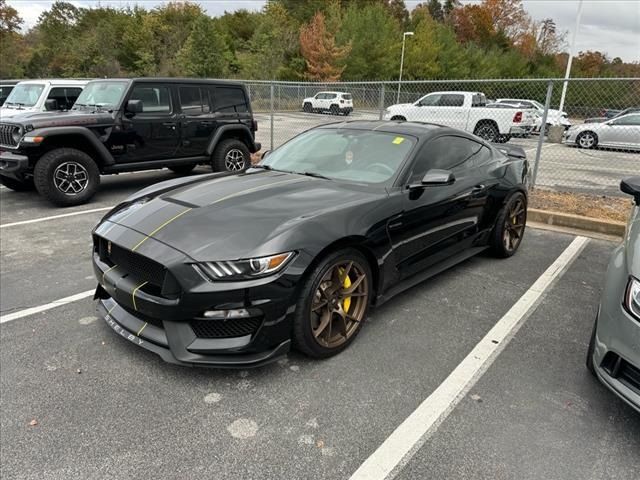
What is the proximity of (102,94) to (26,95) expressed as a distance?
3.22 metres

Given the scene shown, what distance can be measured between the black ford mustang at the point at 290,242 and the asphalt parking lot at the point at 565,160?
15.8 feet

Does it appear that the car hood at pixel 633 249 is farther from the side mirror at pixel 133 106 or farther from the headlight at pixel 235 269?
the side mirror at pixel 133 106

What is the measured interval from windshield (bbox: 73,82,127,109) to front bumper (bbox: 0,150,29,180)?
1540 mm

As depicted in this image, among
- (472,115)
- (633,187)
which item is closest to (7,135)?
(633,187)

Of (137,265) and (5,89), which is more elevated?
(5,89)

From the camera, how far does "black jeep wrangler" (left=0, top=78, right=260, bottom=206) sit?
21.4 ft

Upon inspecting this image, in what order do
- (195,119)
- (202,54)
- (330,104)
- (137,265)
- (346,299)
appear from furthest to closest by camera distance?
(202,54) < (330,104) < (195,119) < (346,299) < (137,265)

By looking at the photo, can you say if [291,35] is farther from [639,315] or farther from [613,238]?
[639,315]

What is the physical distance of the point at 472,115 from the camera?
15.5m

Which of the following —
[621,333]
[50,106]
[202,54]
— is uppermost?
[202,54]

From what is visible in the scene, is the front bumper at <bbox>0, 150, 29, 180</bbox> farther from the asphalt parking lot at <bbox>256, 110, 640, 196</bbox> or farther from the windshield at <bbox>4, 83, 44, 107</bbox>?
the asphalt parking lot at <bbox>256, 110, 640, 196</bbox>

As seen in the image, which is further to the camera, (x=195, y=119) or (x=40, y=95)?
(x=40, y=95)

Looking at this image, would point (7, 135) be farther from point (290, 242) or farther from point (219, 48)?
point (219, 48)

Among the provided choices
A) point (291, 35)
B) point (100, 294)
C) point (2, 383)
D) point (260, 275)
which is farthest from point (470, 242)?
point (291, 35)
